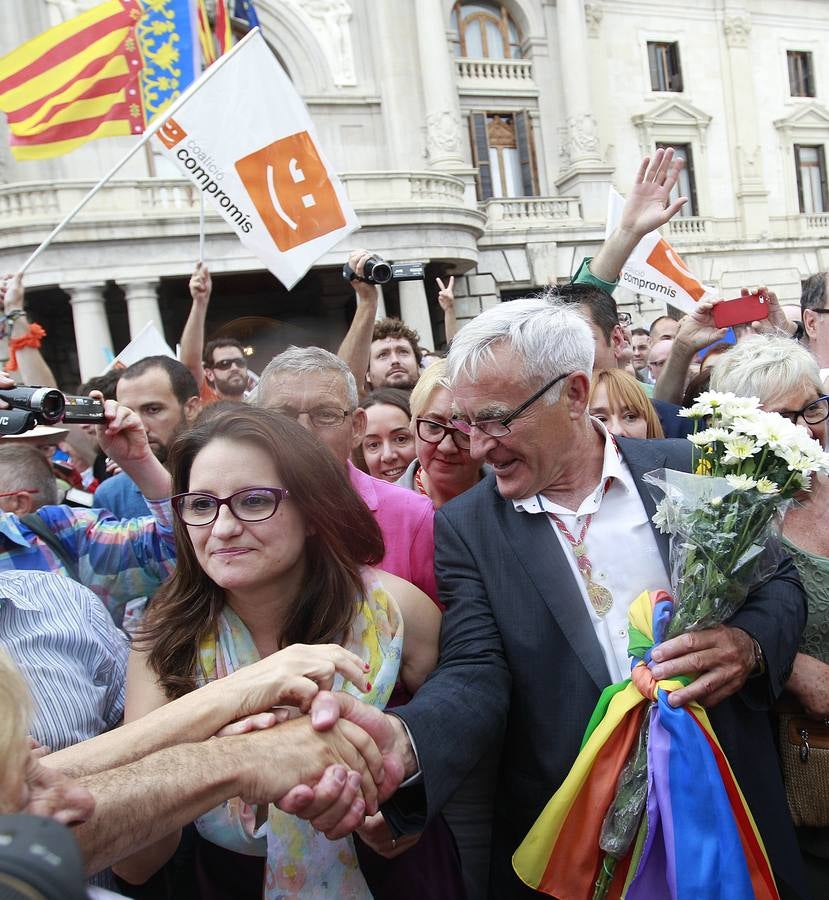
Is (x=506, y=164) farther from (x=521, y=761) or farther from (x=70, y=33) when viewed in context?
A: (x=521, y=761)

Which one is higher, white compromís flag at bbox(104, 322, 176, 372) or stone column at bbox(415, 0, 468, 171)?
stone column at bbox(415, 0, 468, 171)

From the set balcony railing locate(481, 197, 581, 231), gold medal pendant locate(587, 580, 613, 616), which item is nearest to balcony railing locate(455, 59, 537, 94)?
balcony railing locate(481, 197, 581, 231)

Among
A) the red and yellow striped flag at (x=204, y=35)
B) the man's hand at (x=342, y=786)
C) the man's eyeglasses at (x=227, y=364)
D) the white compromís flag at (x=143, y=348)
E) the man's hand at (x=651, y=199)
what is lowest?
the man's hand at (x=342, y=786)

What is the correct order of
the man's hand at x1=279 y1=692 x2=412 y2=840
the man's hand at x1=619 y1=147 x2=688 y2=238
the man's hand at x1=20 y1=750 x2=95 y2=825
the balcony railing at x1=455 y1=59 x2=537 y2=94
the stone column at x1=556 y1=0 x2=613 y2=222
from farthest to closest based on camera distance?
the balcony railing at x1=455 y1=59 x2=537 y2=94 < the stone column at x1=556 y1=0 x2=613 y2=222 < the man's hand at x1=619 y1=147 x2=688 y2=238 < the man's hand at x1=279 y1=692 x2=412 y2=840 < the man's hand at x1=20 y1=750 x2=95 y2=825

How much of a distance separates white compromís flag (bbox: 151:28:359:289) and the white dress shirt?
131 inches

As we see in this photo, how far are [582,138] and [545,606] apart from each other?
19654mm

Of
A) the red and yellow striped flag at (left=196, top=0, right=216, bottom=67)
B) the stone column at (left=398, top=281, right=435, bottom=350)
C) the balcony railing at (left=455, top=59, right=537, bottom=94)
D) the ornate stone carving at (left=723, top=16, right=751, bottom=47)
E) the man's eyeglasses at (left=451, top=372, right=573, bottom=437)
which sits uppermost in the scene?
the ornate stone carving at (left=723, top=16, right=751, bottom=47)

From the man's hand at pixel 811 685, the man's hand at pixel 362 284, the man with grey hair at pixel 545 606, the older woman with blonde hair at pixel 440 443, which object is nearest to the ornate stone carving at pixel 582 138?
the man's hand at pixel 362 284

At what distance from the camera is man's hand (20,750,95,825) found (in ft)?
3.92

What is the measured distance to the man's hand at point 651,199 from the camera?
3.73m

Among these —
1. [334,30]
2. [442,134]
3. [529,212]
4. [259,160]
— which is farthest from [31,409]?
[334,30]

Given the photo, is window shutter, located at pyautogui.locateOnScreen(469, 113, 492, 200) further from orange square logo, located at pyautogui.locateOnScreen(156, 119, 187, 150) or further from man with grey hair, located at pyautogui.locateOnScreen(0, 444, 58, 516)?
man with grey hair, located at pyautogui.locateOnScreen(0, 444, 58, 516)

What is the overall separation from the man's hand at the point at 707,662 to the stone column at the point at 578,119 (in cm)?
1879

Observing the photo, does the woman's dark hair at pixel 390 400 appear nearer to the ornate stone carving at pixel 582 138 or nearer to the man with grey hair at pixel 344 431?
the man with grey hair at pixel 344 431
